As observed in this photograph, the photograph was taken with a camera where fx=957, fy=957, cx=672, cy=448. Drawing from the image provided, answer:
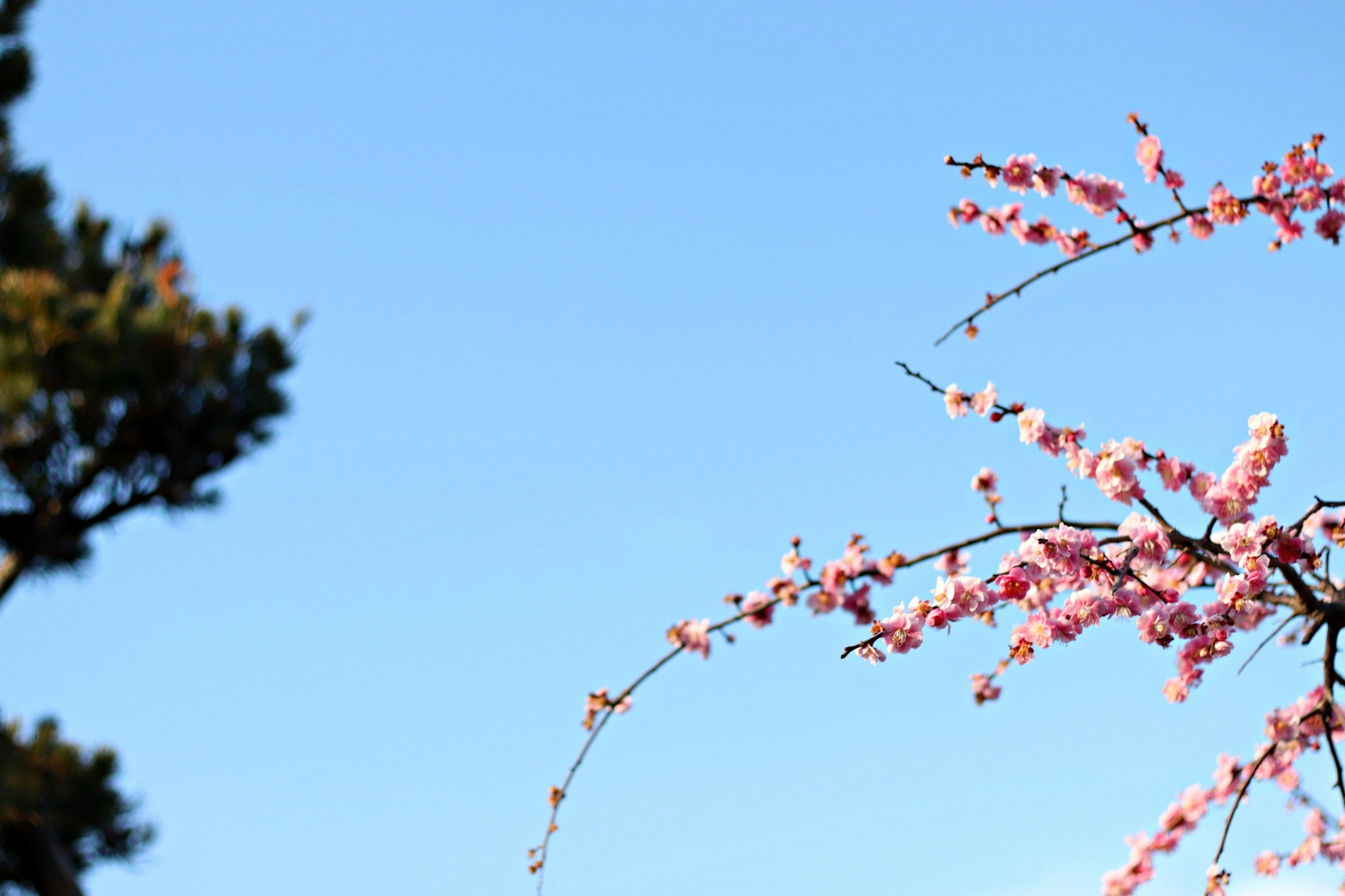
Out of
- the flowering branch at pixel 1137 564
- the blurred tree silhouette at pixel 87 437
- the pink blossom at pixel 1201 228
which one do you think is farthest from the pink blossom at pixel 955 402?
the blurred tree silhouette at pixel 87 437

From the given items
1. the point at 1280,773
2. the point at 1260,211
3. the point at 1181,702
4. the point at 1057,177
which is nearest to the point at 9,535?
the point at 1057,177

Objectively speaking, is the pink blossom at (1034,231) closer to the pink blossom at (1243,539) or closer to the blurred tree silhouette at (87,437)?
the pink blossom at (1243,539)

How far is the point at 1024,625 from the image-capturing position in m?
4.68

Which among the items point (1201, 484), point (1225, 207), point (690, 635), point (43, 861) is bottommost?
point (43, 861)

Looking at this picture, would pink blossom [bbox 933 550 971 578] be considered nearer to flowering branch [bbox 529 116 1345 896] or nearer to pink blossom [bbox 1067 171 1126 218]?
flowering branch [bbox 529 116 1345 896]

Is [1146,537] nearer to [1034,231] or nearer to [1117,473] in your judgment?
[1117,473]

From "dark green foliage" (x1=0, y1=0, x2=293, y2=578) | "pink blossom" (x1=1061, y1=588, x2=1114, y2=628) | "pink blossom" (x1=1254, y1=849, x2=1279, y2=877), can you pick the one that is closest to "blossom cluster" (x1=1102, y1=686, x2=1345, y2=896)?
"pink blossom" (x1=1254, y1=849, x2=1279, y2=877)

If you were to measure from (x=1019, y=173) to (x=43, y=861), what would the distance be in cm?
534

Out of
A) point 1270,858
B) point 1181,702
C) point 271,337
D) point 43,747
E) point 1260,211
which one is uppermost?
point 1260,211

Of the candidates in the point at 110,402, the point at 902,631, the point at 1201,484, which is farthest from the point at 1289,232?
the point at 110,402

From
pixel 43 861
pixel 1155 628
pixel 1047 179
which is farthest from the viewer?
pixel 1047 179

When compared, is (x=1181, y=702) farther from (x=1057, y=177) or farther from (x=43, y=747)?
(x=43, y=747)

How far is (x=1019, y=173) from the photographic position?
509 cm

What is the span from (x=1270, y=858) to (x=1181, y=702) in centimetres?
190
